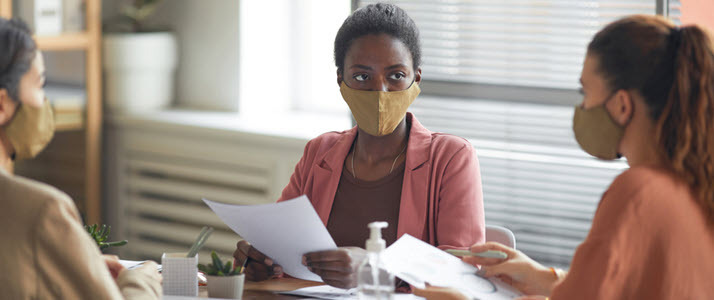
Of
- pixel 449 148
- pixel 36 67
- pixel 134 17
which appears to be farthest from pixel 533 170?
pixel 134 17

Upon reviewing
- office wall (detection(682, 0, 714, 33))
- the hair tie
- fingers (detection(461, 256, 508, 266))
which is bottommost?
fingers (detection(461, 256, 508, 266))

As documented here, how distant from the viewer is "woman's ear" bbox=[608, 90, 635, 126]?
51.1 inches

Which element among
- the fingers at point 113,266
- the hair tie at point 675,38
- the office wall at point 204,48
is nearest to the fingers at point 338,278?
the fingers at point 113,266

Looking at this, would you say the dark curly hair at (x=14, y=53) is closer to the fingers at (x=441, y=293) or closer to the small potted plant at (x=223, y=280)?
the small potted plant at (x=223, y=280)

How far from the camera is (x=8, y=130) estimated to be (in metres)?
1.33

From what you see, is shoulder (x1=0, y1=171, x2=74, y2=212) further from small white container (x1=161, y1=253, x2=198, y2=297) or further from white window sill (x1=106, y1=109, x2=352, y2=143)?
white window sill (x1=106, y1=109, x2=352, y2=143)

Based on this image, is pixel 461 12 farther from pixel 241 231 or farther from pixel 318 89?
pixel 241 231

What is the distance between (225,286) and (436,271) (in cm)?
42

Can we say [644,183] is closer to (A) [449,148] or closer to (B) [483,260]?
(B) [483,260]

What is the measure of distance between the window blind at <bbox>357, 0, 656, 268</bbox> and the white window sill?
0.56 meters

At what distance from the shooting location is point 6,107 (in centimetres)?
131

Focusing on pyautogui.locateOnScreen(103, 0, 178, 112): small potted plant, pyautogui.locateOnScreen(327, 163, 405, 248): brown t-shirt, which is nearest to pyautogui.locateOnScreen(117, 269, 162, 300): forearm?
pyautogui.locateOnScreen(327, 163, 405, 248): brown t-shirt

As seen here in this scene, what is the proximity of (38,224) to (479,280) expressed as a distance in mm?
820

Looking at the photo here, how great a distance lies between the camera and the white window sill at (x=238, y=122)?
10.9 feet
